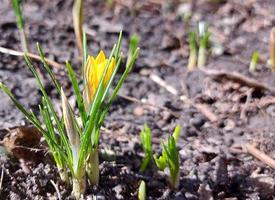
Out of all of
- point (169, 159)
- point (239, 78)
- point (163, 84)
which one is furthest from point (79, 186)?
point (239, 78)

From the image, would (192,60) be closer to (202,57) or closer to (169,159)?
(202,57)

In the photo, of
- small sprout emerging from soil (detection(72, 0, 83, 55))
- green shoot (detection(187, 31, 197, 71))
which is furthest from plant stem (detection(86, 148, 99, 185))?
green shoot (detection(187, 31, 197, 71))

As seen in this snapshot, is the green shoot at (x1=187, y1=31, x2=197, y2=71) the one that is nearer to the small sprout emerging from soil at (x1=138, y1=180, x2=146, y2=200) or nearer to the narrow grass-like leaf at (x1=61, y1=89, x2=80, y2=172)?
the small sprout emerging from soil at (x1=138, y1=180, x2=146, y2=200)

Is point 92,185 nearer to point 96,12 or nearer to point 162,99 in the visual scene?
A: point 162,99

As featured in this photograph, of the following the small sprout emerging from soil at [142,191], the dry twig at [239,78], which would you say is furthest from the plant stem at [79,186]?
the dry twig at [239,78]

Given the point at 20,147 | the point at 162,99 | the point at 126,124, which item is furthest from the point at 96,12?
the point at 20,147

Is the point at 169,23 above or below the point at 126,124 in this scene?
above
